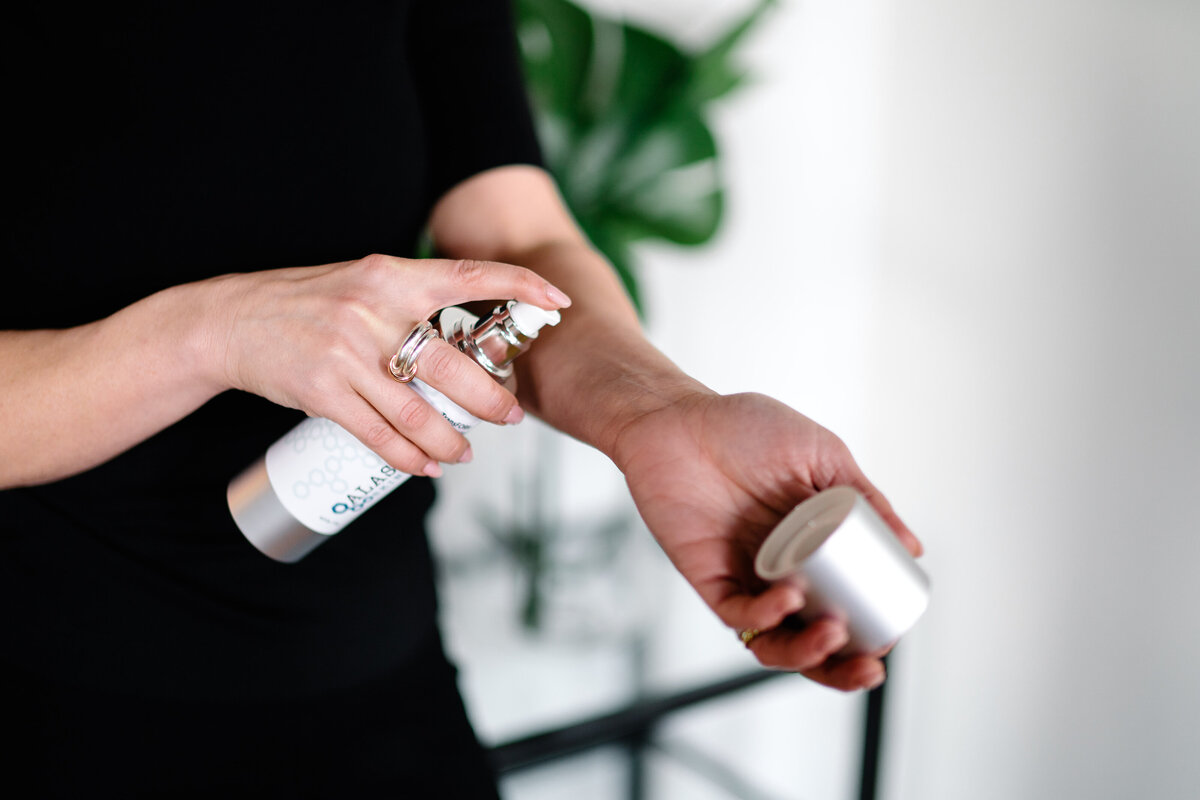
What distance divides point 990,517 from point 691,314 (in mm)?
542

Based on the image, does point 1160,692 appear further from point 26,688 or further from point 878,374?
point 26,688

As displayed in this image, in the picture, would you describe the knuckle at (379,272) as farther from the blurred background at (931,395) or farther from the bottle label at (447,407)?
the blurred background at (931,395)

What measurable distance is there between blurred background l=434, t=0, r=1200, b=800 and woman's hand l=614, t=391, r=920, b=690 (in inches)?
30.5

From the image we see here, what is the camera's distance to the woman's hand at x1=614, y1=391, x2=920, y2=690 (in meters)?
0.41

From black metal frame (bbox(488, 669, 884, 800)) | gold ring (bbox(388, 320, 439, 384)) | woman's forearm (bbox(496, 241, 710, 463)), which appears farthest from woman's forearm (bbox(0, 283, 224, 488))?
black metal frame (bbox(488, 669, 884, 800))

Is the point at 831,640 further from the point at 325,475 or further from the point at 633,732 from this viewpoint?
the point at 633,732

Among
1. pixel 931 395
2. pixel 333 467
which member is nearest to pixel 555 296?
pixel 333 467

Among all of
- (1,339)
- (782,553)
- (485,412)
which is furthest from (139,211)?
(782,553)

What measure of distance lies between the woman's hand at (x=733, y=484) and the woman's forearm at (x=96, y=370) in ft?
→ 0.83

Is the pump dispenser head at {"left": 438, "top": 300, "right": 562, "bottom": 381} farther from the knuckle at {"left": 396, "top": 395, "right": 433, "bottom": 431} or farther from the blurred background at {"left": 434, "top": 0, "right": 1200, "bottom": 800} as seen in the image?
the blurred background at {"left": 434, "top": 0, "right": 1200, "bottom": 800}

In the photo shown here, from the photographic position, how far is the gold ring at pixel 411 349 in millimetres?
417

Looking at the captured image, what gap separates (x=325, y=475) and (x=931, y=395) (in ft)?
3.55

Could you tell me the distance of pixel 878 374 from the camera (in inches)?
56.8

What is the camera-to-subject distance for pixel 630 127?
3.82 ft
